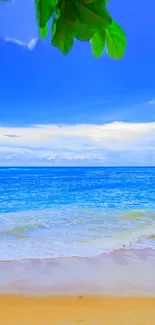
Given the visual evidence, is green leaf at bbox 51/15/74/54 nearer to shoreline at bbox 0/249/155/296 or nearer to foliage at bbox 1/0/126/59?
foliage at bbox 1/0/126/59

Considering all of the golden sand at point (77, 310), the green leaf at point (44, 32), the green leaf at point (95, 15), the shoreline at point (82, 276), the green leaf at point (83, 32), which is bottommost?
the golden sand at point (77, 310)

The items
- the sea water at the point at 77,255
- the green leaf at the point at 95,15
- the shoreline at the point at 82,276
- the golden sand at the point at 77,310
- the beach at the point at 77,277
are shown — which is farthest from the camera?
the sea water at the point at 77,255

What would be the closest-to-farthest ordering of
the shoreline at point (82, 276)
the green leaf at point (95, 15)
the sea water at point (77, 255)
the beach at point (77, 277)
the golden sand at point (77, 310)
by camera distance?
the green leaf at point (95, 15) < the golden sand at point (77, 310) < the beach at point (77, 277) < the shoreline at point (82, 276) < the sea water at point (77, 255)

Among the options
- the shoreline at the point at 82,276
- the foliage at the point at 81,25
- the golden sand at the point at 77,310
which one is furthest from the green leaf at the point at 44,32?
the shoreline at the point at 82,276

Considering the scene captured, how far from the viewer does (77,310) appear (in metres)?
2.53

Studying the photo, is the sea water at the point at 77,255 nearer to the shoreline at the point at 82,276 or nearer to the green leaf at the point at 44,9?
the shoreline at the point at 82,276

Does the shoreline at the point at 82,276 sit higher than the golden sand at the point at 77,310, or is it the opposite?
the shoreline at the point at 82,276

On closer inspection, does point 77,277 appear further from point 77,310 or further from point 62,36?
point 62,36

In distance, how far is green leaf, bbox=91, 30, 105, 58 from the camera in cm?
41

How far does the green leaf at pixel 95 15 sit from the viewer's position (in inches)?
14.1

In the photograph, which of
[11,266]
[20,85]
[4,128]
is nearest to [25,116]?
[4,128]

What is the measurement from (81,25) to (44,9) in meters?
0.06

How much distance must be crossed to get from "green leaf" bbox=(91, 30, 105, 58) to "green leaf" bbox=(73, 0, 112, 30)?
40mm

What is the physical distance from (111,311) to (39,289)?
81cm
